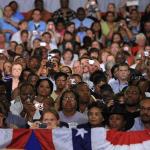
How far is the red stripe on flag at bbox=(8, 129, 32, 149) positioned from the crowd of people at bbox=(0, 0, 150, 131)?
13.2 inches

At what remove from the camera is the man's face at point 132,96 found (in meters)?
12.8

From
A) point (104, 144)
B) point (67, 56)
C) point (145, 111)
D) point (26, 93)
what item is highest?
point (67, 56)

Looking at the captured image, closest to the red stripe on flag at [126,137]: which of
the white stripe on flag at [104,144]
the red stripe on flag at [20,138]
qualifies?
the white stripe on flag at [104,144]

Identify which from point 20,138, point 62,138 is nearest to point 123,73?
point 62,138

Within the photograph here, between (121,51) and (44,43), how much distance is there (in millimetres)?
1827

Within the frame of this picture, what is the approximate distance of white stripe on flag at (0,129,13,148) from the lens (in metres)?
11.2

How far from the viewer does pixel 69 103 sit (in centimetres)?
1246

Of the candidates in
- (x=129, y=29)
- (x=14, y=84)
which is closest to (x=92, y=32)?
(x=129, y=29)

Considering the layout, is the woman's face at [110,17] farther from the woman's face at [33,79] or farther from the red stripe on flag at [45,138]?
the red stripe on flag at [45,138]

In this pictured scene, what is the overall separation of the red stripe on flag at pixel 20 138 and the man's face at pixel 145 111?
1733 millimetres

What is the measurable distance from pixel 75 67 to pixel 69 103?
125 inches

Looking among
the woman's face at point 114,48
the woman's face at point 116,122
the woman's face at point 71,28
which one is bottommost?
the woman's face at point 116,122

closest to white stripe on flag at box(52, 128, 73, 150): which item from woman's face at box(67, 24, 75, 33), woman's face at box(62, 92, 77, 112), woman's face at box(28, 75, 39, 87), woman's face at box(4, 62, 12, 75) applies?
woman's face at box(62, 92, 77, 112)

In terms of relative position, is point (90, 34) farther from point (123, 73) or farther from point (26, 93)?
point (26, 93)
